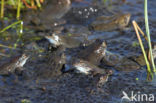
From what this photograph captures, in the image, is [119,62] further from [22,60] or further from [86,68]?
[22,60]

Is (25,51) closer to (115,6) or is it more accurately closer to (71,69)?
(71,69)

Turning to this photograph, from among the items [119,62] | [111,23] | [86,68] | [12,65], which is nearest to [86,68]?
[86,68]

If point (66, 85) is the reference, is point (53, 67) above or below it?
above

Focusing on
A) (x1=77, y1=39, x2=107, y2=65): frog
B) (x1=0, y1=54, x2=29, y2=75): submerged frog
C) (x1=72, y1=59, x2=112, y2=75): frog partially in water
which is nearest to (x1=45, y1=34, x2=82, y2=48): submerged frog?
(x1=77, y1=39, x2=107, y2=65): frog

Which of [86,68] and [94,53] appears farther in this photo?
[94,53]

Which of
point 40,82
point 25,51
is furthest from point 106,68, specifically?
point 25,51

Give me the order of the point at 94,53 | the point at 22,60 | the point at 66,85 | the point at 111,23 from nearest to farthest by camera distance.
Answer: the point at 66,85, the point at 22,60, the point at 94,53, the point at 111,23
